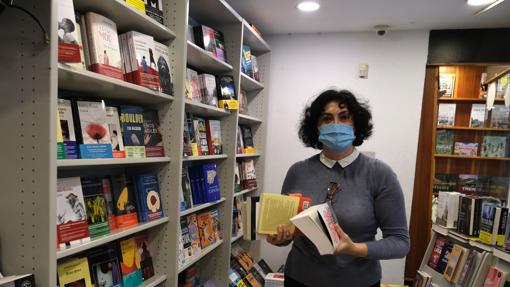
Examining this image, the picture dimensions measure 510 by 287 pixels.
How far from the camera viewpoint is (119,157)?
1.60m

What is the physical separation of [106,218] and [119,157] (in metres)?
0.28

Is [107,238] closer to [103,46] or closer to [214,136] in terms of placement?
[103,46]

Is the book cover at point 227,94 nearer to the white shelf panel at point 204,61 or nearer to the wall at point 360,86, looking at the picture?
the white shelf panel at point 204,61

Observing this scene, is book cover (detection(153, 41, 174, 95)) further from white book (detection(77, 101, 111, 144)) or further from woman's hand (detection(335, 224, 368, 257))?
woman's hand (detection(335, 224, 368, 257))

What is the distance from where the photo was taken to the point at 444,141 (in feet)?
13.7

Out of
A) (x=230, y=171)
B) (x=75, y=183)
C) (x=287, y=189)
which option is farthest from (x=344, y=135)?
(x=230, y=171)

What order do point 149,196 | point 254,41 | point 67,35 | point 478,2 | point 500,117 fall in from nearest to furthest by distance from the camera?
1. point 67,35
2. point 149,196
3. point 478,2
4. point 254,41
5. point 500,117

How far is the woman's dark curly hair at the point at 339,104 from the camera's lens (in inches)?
62.0

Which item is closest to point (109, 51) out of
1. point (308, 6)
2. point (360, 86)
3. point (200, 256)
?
point (200, 256)

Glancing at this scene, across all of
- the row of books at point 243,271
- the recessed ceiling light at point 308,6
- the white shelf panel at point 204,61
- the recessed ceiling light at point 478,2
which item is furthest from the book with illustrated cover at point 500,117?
the white shelf panel at point 204,61

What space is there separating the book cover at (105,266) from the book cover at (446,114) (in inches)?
156

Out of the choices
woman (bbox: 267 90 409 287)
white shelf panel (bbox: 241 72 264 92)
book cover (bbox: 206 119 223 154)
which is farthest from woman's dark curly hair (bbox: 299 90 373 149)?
white shelf panel (bbox: 241 72 264 92)

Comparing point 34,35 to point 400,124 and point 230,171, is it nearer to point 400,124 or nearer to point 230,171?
point 230,171

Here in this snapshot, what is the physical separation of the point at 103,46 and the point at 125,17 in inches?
9.2
